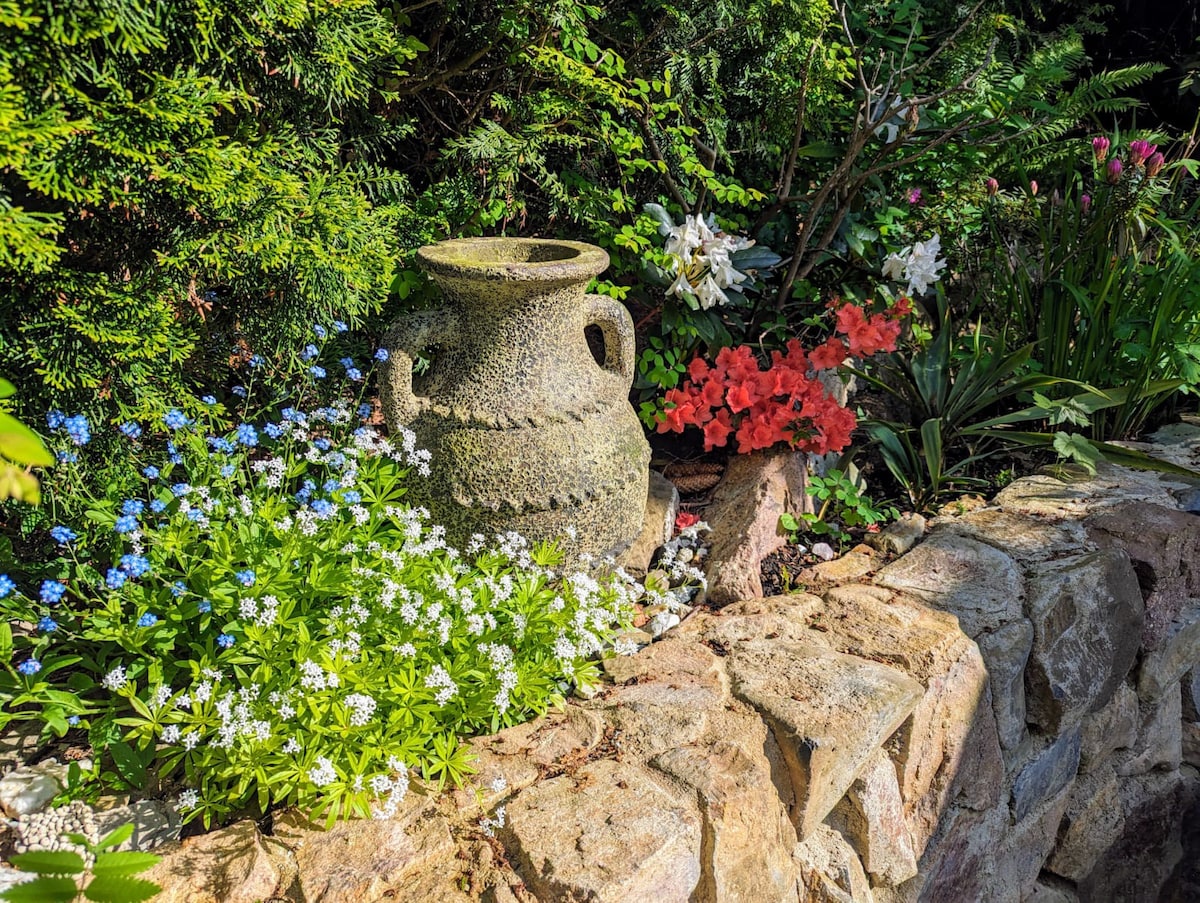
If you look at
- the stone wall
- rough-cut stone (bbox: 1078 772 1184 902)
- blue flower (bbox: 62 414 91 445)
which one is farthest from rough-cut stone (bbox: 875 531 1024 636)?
blue flower (bbox: 62 414 91 445)

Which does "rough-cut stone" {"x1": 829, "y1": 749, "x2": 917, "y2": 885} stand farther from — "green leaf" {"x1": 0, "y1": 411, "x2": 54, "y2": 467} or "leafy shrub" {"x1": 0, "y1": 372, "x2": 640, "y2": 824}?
"green leaf" {"x1": 0, "y1": 411, "x2": 54, "y2": 467}

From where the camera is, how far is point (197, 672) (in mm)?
1730

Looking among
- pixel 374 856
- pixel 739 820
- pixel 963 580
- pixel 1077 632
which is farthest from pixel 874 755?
pixel 374 856

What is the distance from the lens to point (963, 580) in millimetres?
2646

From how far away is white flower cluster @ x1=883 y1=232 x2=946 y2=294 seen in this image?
327 cm

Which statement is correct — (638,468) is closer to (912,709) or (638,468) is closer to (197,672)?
(912,709)

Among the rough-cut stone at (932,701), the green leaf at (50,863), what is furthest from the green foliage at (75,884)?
the rough-cut stone at (932,701)

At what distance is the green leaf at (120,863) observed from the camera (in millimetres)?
810

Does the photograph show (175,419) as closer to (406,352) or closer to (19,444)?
(406,352)

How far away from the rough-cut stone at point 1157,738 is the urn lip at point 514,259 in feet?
8.19

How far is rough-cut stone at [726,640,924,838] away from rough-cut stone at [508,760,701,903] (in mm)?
327

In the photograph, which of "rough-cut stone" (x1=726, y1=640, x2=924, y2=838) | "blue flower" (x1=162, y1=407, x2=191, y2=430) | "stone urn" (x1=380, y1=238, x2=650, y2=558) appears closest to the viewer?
"rough-cut stone" (x1=726, y1=640, x2=924, y2=838)

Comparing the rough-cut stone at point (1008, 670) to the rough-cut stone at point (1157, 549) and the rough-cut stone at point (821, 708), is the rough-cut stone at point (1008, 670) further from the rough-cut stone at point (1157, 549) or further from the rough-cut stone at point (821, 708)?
the rough-cut stone at point (1157, 549)

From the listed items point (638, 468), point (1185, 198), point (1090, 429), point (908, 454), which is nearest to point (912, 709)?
point (638, 468)
